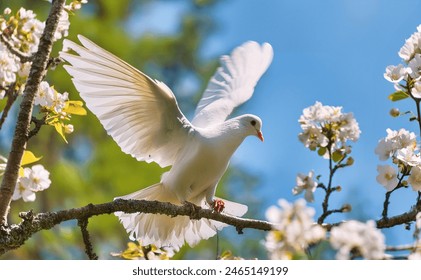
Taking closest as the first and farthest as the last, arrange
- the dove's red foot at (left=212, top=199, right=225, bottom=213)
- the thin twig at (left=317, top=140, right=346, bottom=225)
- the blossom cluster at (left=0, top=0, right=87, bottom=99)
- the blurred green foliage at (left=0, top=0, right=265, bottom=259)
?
the thin twig at (left=317, top=140, right=346, bottom=225), the blossom cluster at (left=0, top=0, right=87, bottom=99), the dove's red foot at (left=212, top=199, right=225, bottom=213), the blurred green foliage at (left=0, top=0, right=265, bottom=259)

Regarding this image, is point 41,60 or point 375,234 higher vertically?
point 41,60

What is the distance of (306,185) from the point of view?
1.44m

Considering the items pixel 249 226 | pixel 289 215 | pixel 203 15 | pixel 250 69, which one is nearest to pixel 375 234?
pixel 289 215

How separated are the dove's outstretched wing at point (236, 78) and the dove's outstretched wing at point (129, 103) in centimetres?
38

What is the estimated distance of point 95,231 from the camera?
5.08 meters

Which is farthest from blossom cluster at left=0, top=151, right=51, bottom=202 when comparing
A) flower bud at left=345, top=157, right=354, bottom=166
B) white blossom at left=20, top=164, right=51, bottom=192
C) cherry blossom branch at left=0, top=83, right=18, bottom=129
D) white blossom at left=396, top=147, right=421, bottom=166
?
white blossom at left=396, top=147, right=421, bottom=166

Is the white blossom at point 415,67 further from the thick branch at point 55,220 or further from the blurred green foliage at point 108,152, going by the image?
the blurred green foliage at point 108,152

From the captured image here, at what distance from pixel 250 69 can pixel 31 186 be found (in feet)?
3.14

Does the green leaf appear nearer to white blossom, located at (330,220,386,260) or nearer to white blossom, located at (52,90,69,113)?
white blossom, located at (330,220,386,260)

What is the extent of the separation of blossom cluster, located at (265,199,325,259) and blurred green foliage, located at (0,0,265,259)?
337cm

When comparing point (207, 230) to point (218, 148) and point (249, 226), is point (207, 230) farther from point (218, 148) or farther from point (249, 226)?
point (249, 226)

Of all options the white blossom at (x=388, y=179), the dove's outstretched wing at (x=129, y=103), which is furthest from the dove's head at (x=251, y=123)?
the white blossom at (x=388, y=179)

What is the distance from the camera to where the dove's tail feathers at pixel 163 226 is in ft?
5.52

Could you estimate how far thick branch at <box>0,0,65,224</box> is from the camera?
4.35 ft
